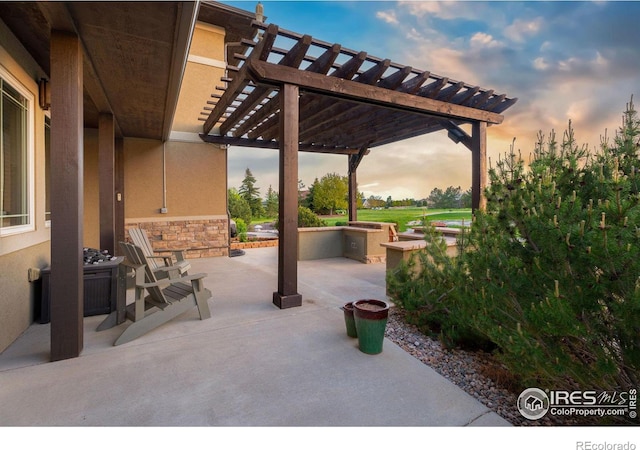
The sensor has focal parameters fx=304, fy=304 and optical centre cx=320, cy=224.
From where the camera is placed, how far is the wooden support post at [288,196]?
3943mm

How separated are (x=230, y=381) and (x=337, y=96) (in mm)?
3811

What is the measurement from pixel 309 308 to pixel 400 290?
1.20 metres

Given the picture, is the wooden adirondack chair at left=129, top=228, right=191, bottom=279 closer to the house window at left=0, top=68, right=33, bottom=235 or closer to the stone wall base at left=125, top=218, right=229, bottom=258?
the house window at left=0, top=68, right=33, bottom=235

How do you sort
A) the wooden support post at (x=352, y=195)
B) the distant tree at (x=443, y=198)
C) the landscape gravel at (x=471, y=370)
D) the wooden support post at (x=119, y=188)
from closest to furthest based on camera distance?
the landscape gravel at (x=471, y=370) < the wooden support post at (x=119, y=188) < the wooden support post at (x=352, y=195) < the distant tree at (x=443, y=198)

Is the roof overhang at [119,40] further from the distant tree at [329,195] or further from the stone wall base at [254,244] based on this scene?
the distant tree at [329,195]

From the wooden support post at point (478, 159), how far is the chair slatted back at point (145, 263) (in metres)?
5.43

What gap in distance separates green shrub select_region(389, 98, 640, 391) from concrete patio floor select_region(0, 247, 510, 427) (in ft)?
1.92

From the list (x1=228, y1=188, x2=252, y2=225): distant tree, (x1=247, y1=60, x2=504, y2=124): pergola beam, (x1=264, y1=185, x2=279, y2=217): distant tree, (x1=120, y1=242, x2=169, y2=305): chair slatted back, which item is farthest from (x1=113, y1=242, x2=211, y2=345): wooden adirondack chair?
(x1=264, y1=185, x2=279, y2=217): distant tree

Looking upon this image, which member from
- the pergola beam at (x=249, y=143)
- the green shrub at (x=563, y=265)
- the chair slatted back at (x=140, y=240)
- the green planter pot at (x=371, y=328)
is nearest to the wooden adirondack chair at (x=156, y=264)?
the chair slatted back at (x=140, y=240)

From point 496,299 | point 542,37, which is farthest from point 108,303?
point 542,37

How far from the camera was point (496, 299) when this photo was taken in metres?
2.17
